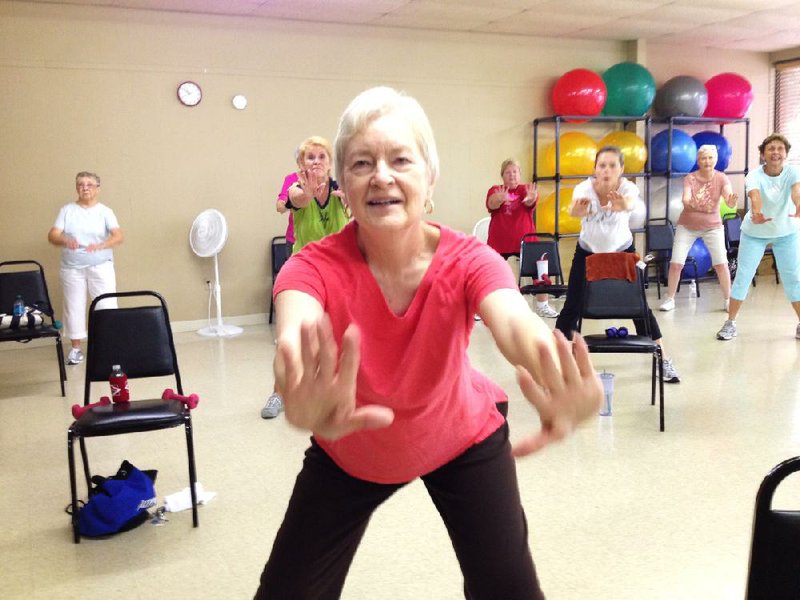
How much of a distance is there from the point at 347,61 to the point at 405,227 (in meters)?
6.27

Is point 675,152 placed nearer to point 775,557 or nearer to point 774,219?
point 774,219

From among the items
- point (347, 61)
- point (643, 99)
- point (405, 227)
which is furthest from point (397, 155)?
point (643, 99)

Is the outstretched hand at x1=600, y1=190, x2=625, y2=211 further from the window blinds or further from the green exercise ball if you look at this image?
the window blinds

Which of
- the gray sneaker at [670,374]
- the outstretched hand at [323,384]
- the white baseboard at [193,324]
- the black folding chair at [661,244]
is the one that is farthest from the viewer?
the black folding chair at [661,244]

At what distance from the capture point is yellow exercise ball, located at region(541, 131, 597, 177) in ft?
26.3

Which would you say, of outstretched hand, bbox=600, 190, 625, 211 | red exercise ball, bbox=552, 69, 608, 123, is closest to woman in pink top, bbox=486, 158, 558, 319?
red exercise ball, bbox=552, 69, 608, 123

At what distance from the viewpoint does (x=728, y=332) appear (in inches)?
228

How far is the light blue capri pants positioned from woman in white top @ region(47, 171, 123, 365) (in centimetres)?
482

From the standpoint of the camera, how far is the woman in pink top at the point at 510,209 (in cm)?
663

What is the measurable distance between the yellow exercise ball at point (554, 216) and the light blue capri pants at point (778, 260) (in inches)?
92.8

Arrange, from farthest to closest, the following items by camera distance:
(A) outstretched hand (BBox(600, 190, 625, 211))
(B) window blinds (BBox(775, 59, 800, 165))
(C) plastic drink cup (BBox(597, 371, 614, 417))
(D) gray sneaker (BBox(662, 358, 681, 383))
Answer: (B) window blinds (BBox(775, 59, 800, 165))
(D) gray sneaker (BBox(662, 358, 681, 383))
(A) outstretched hand (BBox(600, 190, 625, 211))
(C) plastic drink cup (BBox(597, 371, 614, 417))

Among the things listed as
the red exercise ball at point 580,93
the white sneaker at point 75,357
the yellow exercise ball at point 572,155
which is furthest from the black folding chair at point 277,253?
the red exercise ball at point 580,93

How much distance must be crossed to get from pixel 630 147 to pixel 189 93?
4.72 m

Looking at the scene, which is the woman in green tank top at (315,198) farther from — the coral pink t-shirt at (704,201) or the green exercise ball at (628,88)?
the green exercise ball at (628,88)
